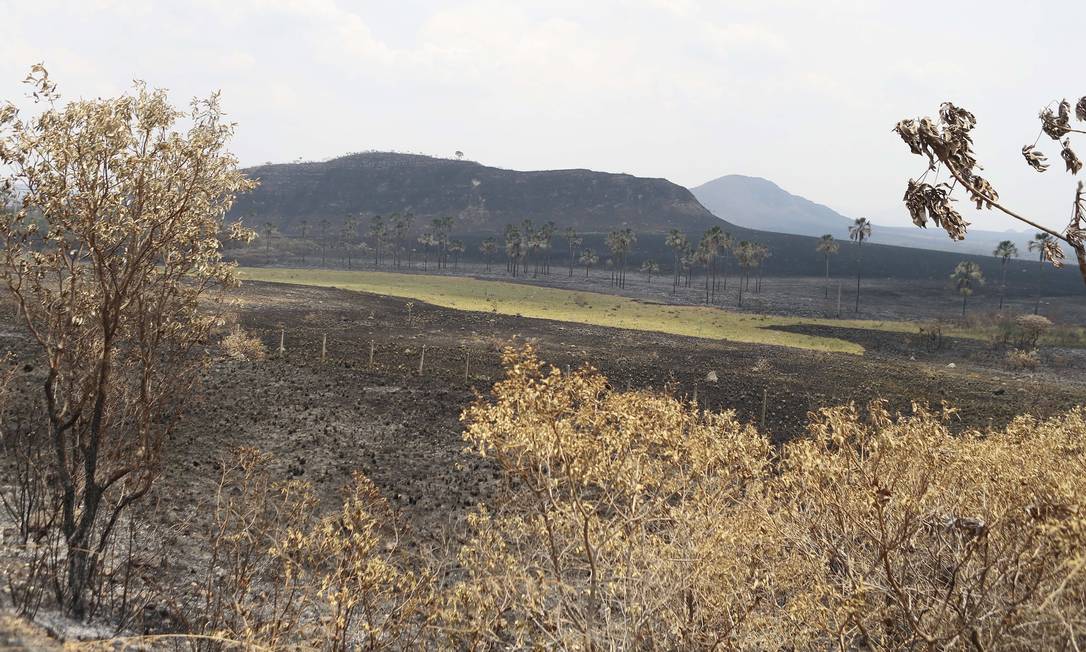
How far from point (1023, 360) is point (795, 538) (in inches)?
2499

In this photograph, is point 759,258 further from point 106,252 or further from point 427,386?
point 106,252

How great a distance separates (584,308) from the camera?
93.4 metres

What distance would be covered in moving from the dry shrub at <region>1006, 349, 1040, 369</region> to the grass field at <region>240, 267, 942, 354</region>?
13.2 metres

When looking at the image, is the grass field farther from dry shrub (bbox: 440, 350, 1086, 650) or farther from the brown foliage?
dry shrub (bbox: 440, 350, 1086, 650)

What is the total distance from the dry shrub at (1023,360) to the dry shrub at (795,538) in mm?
56673

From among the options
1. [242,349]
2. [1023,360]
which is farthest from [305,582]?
[1023,360]

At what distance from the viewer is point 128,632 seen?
12.4 metres

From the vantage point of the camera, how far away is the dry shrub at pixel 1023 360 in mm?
61156

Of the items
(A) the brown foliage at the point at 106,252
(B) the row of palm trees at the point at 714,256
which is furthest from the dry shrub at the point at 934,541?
(B) the row of palm trees at the point at 714,256

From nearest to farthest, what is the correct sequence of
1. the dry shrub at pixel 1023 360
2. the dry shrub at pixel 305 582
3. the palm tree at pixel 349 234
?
the dry shrub at pixel 305 582
the dry shrub at pixel 1023 360
the palm tree at pixel 349 234

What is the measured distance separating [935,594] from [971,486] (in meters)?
2.17

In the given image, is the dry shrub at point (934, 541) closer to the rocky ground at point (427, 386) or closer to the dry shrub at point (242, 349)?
the rocky ground at point (427, 386)

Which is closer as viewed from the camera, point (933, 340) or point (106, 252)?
point (106, 252)

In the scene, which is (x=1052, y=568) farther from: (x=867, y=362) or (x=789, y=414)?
(x=867, y=362)
